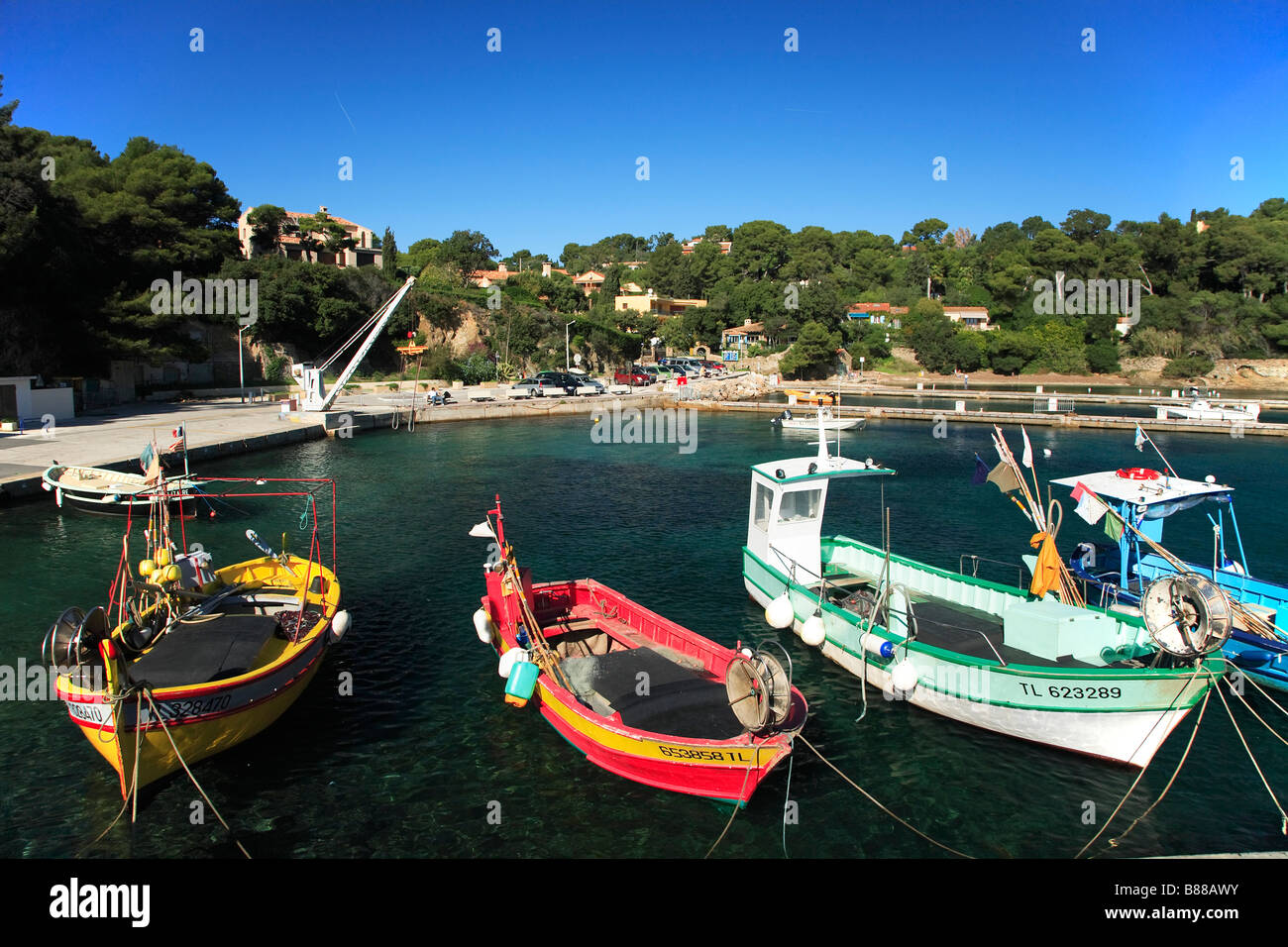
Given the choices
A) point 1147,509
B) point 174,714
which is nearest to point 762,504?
point 1147,509

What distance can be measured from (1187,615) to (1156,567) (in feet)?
20.3

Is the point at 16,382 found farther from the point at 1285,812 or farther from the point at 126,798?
the point at 1285,812

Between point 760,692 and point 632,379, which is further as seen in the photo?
point 632,379

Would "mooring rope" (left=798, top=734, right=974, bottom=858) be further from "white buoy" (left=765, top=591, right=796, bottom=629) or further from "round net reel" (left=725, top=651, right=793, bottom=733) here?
"white buoy" (left=765, top=591, right=796, bottom=629)

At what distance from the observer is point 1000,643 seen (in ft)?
44.5

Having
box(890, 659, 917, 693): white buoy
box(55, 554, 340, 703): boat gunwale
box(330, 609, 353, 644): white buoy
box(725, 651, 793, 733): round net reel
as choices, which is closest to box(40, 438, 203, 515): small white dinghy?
box(55, 554, 340, 703): boat gunwale

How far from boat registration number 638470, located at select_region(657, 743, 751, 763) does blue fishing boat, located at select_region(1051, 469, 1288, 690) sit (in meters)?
7.77

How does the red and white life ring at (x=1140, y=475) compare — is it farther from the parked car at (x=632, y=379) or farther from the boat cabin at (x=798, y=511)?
the parked car at (x=632, y=379)

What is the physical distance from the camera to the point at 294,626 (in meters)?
14.0

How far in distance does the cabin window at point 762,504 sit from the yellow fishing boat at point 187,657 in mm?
8967

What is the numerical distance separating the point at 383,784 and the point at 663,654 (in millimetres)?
4865

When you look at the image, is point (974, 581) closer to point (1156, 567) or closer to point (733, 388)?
point (1156, 567)
